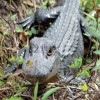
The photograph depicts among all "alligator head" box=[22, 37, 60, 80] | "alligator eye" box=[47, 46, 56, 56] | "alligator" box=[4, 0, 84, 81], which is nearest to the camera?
"alligator head" box=[22, 37, 60, 80]

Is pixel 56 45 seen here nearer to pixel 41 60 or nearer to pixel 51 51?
pixel 51 51

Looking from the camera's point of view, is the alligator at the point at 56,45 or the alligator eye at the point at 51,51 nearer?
the alligator at the point at 56,45

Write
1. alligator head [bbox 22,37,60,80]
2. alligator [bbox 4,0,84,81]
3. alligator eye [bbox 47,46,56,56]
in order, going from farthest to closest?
alligator eye [bbox 47,46,56,56], alligator [bbox 4,0,84,81], alligator head [bbox 22,37,60,80]

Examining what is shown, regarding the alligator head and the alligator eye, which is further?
the alligator eye

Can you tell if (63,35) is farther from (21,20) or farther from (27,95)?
(27,95)

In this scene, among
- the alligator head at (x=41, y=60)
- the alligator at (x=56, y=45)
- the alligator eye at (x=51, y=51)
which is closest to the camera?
the alligator head at (x=41, y=60)

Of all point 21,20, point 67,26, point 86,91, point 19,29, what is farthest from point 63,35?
point 86,91

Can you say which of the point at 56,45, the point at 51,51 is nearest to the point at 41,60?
the point at 51,51
